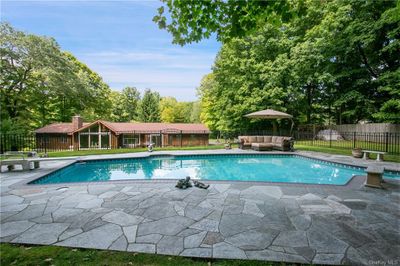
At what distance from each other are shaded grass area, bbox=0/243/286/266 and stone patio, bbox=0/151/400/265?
0.11 meters

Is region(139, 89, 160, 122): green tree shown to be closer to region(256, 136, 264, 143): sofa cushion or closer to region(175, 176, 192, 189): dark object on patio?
region(256, 136, 264, 143): sofa cushion

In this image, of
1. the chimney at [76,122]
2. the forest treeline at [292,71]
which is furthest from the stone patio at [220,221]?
the chimney at [76,122]

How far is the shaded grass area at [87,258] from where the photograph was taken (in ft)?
7.49

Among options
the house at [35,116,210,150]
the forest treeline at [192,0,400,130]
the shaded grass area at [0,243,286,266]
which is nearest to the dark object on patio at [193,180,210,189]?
the shaded grass area at [0,243,286,266]

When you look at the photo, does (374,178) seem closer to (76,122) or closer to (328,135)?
(328,135)

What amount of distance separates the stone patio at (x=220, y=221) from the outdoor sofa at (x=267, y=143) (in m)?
7.66

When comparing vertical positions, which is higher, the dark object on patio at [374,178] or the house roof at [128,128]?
the house roof at [128,128]

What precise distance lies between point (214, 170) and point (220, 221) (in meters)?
5.97

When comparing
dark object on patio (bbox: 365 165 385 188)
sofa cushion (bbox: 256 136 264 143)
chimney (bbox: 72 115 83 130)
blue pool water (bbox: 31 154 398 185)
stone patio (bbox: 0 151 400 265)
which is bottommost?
blue pool water (bbox: 31 154 398 185)

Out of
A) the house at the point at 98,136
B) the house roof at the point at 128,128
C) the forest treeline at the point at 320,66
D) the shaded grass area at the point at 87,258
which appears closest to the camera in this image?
the shaded grass area at the point at 87,258

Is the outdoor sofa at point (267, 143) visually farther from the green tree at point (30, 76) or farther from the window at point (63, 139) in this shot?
the window at point (63, 139)

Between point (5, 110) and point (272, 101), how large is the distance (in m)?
24.1

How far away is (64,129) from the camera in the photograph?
866 inches

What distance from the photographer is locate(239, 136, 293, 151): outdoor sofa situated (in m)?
12.9
